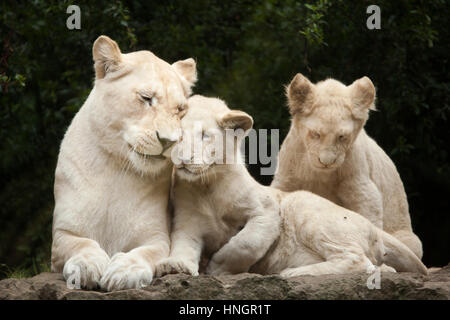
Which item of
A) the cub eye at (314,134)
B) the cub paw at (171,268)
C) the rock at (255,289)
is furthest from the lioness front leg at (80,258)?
the cub eye at (314,134)

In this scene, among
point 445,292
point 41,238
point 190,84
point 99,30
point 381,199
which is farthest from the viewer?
point 41,238

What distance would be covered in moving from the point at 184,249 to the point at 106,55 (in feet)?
5.30

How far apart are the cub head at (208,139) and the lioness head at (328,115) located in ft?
2.73

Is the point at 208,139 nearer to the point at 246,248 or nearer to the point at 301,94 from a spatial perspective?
the point at 246,248

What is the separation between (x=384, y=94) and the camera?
8.91 m

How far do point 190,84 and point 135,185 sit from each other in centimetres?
102

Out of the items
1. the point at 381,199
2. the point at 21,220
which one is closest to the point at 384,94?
the point at 381,199

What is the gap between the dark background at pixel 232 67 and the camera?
28.2 feet

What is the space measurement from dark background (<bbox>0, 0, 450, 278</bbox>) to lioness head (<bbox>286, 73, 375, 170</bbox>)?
186 cm

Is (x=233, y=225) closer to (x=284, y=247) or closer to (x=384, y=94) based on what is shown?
(x=284, y=247)

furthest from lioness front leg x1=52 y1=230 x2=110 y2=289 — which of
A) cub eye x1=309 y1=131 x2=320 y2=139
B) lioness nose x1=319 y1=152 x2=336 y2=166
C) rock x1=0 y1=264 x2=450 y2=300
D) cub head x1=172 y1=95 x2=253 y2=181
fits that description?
cub eye x1=309 y1=131 x2=320 y2=139

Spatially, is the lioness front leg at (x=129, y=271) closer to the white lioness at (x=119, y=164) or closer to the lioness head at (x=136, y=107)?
the white lioness at (x=119, y=164)

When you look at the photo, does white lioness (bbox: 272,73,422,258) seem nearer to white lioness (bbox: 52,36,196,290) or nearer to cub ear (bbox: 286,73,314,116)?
cub ear (bbox: 286,73,314,116)

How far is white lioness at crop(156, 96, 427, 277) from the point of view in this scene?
5648mm
